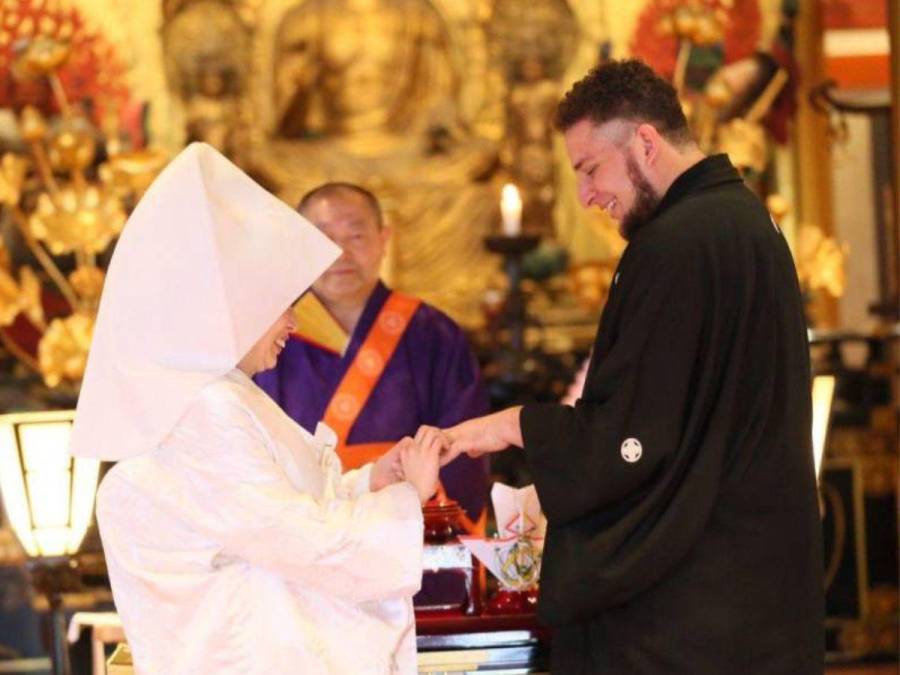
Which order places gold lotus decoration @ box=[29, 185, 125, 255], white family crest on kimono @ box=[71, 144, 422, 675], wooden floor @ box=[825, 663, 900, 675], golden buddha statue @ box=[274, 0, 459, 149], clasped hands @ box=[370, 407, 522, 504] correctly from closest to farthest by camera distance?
1. white family crest on kimono @ box=[71, 144, 422, 675]
2. clasped hands @ box=[370, 407, 522, 504]
3. gold lotus decoration @ box=[29, 185, 125, 255]
4. wooden floor @ box=[825, 663, 900, 675]
5. golden buddha statue @ box=[274, 0, 459, 149]

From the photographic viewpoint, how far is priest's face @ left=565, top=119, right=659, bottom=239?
2879mm

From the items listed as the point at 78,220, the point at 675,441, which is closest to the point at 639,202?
the point at 675,441

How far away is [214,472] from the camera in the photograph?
2625 mm

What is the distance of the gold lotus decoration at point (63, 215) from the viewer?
618 cm

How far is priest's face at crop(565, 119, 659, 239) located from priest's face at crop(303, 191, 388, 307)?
4.20 ft

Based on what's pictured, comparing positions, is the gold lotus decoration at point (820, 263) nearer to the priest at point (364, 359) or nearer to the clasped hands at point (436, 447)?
the priest at point (364, 359)

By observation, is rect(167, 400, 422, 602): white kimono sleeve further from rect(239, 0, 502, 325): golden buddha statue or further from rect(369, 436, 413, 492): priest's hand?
rect(239, 0, 502, 325): golden buddha statue

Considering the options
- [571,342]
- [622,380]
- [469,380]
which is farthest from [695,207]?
[571,342]

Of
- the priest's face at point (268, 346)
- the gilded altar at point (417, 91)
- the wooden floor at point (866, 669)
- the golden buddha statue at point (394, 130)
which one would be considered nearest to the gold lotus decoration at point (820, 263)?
the gilded altar at point (417, 91)

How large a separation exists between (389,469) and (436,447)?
11cm

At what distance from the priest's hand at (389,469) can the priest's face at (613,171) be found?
0.49 meters

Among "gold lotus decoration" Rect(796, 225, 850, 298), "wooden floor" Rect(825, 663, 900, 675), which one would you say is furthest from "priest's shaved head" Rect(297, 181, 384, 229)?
"wooden floor" Rect(825, 663, 900, 675)

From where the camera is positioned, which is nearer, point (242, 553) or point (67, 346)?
point (242, 553)

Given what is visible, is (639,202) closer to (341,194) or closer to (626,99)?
(626,99)
